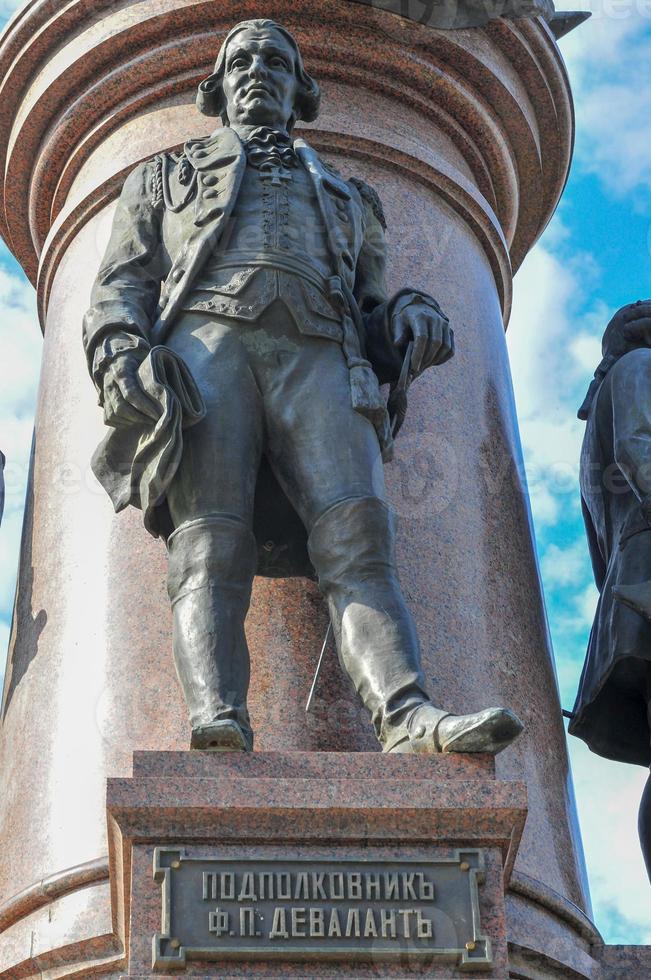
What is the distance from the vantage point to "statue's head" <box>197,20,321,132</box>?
342 inches

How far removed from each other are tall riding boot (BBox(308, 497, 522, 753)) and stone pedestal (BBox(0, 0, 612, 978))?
93 cm

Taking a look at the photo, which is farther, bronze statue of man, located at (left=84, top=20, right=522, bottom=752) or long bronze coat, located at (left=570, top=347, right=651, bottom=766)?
long bronze coat, located at (left=570, top=347, right=651, bottom=766)

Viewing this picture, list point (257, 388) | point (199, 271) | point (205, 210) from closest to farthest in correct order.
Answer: point (257, 388) → point (199, 271) → point (205, 210)

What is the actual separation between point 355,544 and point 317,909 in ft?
5.17

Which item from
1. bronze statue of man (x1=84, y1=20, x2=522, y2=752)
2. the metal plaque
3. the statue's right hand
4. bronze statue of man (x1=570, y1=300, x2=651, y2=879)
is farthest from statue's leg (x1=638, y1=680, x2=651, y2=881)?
the statue's right hand

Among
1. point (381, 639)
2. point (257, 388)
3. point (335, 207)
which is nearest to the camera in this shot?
point (381, 639)

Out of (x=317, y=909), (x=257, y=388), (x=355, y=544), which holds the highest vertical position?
(x=257, y=388)

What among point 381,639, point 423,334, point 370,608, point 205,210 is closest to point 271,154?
point 205,210

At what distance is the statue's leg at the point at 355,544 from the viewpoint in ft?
21.7

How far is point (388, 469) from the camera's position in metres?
8.94

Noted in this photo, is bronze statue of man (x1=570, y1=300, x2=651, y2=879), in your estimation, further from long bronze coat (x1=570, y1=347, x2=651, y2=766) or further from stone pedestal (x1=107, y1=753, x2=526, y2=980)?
stone pedestal (x1=107, y1=753, x2=526, y2=980)

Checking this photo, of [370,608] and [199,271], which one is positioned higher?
[199,271]

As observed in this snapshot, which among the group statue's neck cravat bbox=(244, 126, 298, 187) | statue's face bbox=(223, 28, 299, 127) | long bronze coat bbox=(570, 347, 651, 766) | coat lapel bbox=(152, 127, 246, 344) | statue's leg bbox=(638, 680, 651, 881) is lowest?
statue's leg bbox=(638, 680, 651, 881)

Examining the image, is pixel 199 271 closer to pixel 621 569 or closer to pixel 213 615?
pixel 213 615
